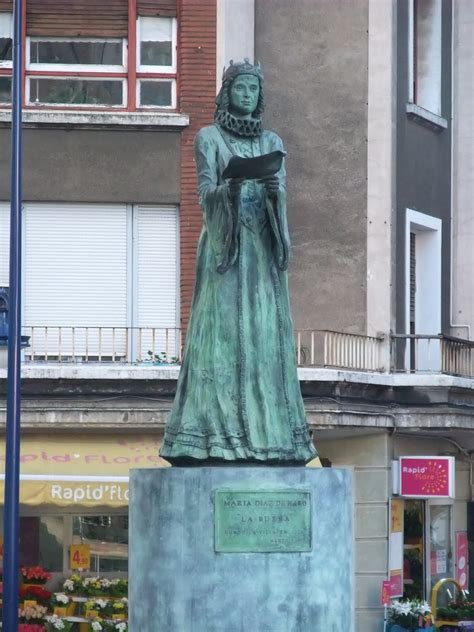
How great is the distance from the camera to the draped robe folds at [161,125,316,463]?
45.5 feet

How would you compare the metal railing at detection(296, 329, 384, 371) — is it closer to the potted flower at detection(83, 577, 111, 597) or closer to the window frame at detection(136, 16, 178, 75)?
the potted flower at detection(83, 577, 111, 597)

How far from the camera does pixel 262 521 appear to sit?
44.4ft

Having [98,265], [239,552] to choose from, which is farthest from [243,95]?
[98,265]

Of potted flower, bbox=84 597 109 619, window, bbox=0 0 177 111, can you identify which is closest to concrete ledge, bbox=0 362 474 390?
potted flower, bbox=84 597 109 619

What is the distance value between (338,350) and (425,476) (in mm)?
2485

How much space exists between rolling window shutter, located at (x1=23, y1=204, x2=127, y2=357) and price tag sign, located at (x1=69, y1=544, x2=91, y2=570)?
339cm

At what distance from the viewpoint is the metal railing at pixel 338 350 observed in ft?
99.7

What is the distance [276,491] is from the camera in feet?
44.5

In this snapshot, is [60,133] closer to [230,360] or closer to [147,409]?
[147,409]

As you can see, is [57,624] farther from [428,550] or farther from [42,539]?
[428,550]

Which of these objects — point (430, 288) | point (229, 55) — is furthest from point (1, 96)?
point (430, 288)

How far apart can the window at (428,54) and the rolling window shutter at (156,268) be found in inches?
206

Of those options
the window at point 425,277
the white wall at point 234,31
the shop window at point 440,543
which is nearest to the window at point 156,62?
the white wall at point 234,31

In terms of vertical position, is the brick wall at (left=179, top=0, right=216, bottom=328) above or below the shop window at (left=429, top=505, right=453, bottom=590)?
above
